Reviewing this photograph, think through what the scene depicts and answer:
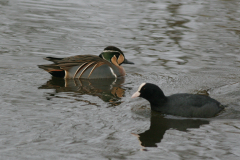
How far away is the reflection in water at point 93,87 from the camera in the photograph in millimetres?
9953

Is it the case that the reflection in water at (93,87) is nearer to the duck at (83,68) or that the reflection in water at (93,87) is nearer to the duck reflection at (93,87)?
the duck reflection at (93,87)

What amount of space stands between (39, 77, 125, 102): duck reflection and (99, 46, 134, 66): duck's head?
62 cm

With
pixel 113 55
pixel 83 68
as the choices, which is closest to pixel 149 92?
pixel 83 68

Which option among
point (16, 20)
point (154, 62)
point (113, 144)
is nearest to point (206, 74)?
point (154, 62)

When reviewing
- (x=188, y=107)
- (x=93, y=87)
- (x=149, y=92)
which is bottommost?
(x=93, y=87)

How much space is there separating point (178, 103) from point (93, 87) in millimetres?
2870

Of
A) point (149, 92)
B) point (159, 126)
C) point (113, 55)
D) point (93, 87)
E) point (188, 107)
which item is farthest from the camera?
point (113, 55)

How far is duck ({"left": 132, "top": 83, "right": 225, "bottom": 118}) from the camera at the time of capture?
8344mm

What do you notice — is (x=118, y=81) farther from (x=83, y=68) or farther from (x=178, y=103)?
(x=178, y=103)

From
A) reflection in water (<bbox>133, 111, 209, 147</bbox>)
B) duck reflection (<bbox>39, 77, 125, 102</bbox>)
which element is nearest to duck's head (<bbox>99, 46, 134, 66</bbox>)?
duck reflection (<bbox>39, 77, 125, 102</bbox>)

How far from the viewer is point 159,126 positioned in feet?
25.9

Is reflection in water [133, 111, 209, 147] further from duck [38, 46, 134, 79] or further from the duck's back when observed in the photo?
duck [38, 46, 134, 79]

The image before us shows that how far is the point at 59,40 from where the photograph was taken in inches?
571

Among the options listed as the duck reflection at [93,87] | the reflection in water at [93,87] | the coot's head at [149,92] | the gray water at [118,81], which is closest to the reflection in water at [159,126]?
the gray water at [118,81]
